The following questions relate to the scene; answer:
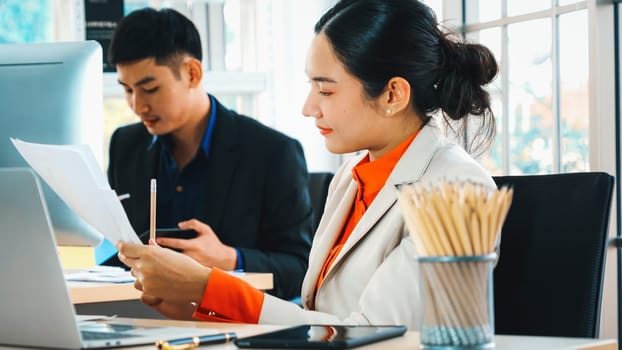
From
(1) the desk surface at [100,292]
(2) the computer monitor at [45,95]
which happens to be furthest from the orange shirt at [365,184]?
(2) the computer monitor at [45,95]

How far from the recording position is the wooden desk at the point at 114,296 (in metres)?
1.90

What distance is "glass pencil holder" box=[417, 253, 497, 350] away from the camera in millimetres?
1114

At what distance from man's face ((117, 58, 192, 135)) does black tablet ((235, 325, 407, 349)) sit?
1.66 metres

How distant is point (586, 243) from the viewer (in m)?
1.54

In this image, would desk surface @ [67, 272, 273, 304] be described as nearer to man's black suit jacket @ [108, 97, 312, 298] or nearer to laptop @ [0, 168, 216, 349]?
laptop @ [0, 168, 216, 349]

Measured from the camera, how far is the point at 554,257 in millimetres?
1565

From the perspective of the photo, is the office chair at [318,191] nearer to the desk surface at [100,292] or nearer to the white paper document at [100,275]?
the white paper document at [100,275]

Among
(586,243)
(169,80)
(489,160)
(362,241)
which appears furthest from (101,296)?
(489,160)

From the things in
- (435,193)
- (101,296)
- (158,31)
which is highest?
(158,31)

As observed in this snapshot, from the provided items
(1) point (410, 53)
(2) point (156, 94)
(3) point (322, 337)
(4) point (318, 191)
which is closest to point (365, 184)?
(1) point (410, 53)

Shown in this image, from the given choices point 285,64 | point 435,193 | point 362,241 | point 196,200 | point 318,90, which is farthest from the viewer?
point 285,64

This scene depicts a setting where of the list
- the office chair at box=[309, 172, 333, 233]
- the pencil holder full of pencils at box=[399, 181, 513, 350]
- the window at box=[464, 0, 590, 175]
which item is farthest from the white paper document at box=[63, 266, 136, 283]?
the window at box=[464, 0, 590, 175]

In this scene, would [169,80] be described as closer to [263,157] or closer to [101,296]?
[263,157]

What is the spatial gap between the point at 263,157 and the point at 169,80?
38 cm
